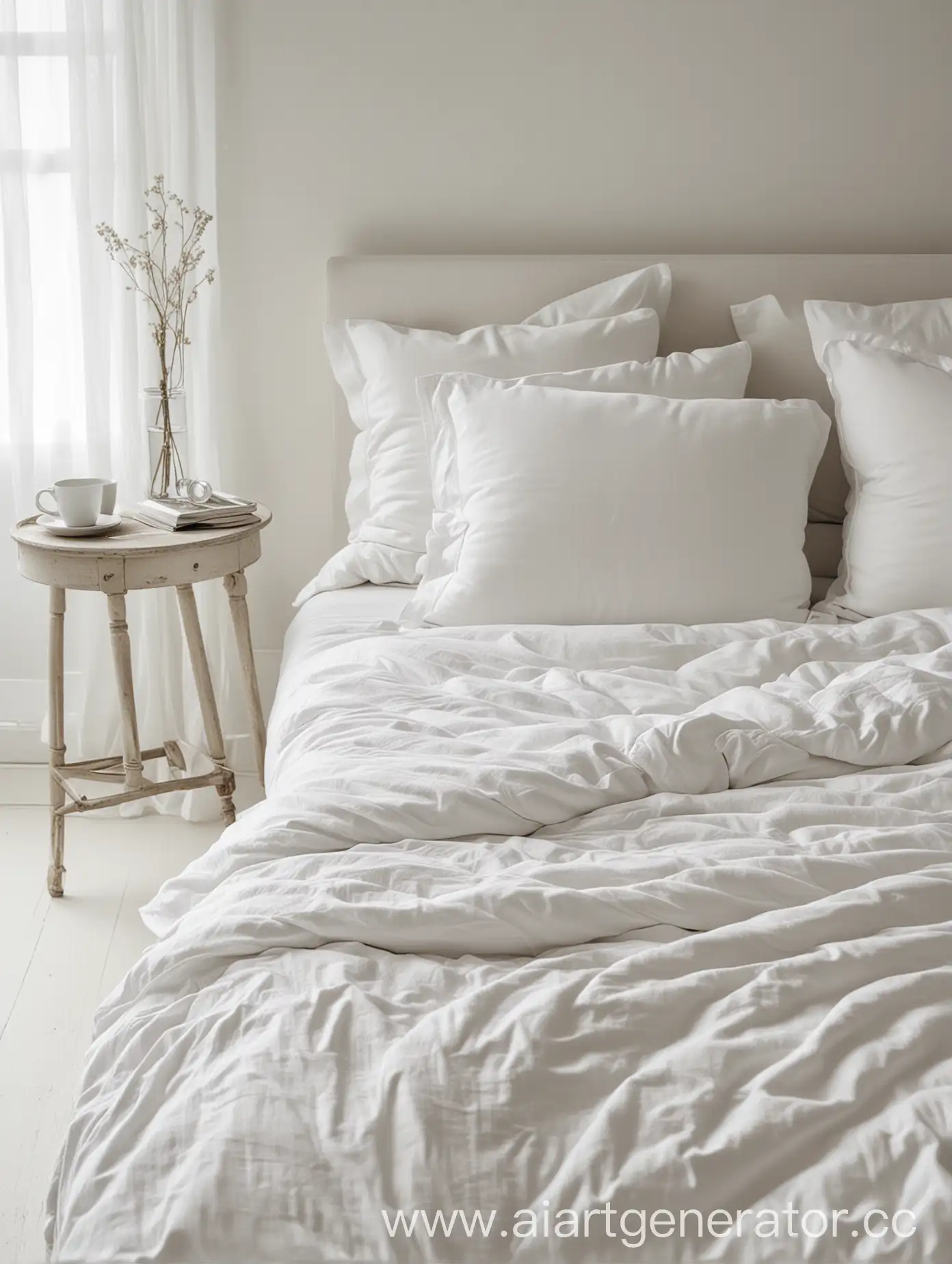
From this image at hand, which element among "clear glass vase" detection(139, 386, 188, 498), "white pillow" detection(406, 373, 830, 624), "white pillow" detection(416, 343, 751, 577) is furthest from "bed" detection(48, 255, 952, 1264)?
"clear glass vase" detection(139, 386, 188, 498)

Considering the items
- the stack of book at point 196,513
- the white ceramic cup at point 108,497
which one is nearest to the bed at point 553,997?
the stack of book at point 196,513

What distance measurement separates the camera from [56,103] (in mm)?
2564

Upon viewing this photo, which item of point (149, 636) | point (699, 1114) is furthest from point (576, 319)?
point (699, 1114)

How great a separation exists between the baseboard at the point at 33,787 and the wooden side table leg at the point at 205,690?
0.94ft

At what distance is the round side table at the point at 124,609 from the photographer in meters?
2.18

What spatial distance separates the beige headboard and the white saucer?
0.66 meters

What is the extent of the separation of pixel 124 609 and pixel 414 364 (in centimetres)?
74

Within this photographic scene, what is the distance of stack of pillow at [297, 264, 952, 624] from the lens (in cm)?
204

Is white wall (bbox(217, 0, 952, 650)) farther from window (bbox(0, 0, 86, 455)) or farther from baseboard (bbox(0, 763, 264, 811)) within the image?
baseboard (bbox(0, 763, 264, 811))

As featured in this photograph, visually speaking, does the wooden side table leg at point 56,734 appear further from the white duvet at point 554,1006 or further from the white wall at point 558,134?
the white duvet at point 554,1006

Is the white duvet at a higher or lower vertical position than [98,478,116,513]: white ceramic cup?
lower

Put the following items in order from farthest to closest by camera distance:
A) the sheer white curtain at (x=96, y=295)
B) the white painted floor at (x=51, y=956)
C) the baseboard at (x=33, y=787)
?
1. the baseboard at (x=33, y=787)
2. the sheer white curtain at (x=96, y=295)
3. the white painted floor at (x=51, y=956)

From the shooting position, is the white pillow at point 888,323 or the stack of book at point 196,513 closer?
the stack of book at point 196,513

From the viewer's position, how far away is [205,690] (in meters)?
2.47
